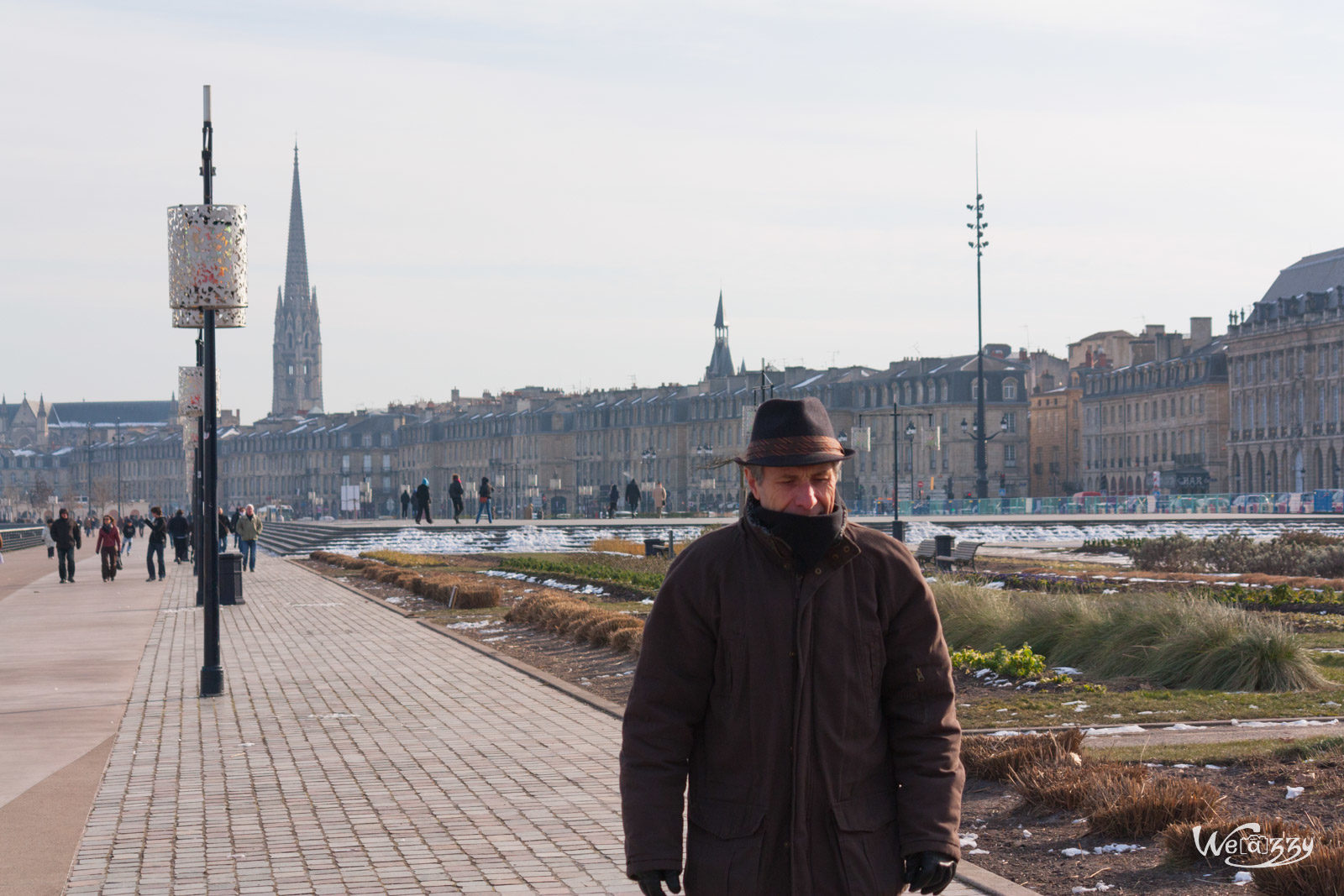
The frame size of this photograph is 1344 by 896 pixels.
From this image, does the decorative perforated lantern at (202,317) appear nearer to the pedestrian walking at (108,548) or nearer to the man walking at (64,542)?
the man walking at (64,542)

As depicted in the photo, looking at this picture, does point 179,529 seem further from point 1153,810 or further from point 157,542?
point 1153,810

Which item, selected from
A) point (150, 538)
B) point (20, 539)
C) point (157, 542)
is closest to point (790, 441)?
point (157, 542)

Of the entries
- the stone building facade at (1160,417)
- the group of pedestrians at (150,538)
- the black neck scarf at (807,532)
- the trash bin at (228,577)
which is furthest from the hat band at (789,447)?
the stone building facade at (1160,417)

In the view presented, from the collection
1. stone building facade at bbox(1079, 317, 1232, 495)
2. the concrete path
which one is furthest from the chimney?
the concrete path

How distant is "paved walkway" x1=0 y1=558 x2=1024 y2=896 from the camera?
7.15 meters

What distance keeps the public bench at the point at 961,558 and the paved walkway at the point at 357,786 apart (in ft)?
47.5

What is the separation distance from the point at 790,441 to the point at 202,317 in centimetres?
1225

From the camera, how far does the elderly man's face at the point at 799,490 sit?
4020 millimetres

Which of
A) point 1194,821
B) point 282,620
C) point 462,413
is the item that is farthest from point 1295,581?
point 462,413

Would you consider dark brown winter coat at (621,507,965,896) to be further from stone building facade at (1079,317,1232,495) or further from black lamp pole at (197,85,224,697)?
stone building facade at (1079,317,1232,495)

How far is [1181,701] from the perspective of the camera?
11.8 m

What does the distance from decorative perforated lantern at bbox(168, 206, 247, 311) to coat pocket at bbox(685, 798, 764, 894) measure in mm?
11674

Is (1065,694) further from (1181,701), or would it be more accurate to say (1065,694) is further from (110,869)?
(110,869)

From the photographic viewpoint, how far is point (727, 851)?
3.86m
